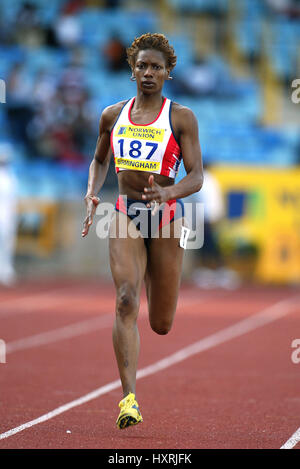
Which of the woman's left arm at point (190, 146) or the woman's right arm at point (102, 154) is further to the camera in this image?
the woman's right arm at point (102, 154)

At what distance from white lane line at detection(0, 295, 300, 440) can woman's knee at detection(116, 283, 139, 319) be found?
0.88 m

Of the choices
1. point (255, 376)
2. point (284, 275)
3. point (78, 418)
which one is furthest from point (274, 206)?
point (78, 418)

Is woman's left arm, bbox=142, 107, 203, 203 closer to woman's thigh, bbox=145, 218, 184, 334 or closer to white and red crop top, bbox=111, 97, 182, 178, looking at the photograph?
white and red crop top, bbox=111, 97, 182, 178

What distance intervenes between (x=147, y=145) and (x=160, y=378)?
2673 mm

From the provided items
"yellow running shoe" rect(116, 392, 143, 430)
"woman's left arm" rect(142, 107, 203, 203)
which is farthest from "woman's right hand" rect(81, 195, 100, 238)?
"yellow running shoe" rect(116, 392, 143, 430)

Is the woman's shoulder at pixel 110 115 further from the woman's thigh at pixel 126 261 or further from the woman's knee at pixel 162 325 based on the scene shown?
the woman's knee at pixel 162 325

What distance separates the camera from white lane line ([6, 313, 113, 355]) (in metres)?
9.40

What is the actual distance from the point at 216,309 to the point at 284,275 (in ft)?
15.3

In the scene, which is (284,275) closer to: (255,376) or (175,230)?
(255,376)

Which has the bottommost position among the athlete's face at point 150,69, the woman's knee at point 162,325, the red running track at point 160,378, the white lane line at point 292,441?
the white lane line at point 292,441

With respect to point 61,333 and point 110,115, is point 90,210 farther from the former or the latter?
point 61,333

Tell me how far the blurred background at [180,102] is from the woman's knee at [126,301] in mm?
11297

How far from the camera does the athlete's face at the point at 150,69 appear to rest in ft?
18.3

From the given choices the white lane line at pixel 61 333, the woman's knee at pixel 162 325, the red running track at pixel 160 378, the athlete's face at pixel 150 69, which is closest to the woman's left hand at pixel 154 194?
the athlete's face at pixel 150 69
